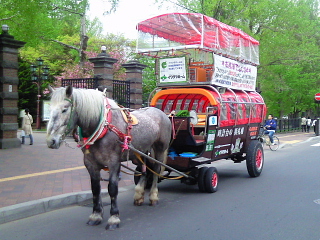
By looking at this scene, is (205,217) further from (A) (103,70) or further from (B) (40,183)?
(A) (103,70)

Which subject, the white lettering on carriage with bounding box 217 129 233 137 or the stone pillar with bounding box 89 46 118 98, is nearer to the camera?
the white lettering on carriage with bounding box 217 129 233 137

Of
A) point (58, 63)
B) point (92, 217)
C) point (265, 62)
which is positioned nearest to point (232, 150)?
point (92, 217)

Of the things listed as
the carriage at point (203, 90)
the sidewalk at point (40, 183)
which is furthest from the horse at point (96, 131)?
the carriage at point (203, 90)

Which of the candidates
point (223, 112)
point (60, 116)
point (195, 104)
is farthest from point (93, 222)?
point (195, 104)

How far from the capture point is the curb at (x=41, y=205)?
563 centimetres

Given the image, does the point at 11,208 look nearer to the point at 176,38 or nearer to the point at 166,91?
the point at 166,91

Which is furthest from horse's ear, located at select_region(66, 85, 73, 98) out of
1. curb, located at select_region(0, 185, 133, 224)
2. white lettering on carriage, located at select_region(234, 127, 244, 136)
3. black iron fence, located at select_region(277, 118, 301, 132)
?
black iron fence, located at select_region(277, 118, 301, 132)

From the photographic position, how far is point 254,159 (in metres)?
8.98

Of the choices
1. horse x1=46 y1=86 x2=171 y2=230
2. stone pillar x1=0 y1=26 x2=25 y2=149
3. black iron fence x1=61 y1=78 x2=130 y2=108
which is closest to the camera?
horse x1=46 y1=86 x2=171 y2=230

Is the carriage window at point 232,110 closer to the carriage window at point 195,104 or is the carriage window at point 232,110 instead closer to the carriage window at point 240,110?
the carriage window at point 240,110

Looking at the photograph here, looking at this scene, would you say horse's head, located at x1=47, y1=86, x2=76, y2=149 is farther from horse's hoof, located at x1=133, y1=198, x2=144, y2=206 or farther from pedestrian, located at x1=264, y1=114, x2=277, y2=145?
pedestrian, located at x1=264, y1=114, x2=277, y2=145

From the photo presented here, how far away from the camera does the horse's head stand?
15.0 ft

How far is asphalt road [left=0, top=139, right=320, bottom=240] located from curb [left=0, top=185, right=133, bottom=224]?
0.44 feet

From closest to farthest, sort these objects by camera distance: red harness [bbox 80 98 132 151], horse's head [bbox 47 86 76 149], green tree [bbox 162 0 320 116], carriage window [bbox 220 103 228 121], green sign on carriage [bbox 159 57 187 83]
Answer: horse's head [bbox 47 86 76 149]
red harness [bbox 80 98 132 151]
carriage window [bbox 220 103 228 121]
green sign on carriage [bbox 159 57 187 83]
green tree [bbox 162 0 320 116]
